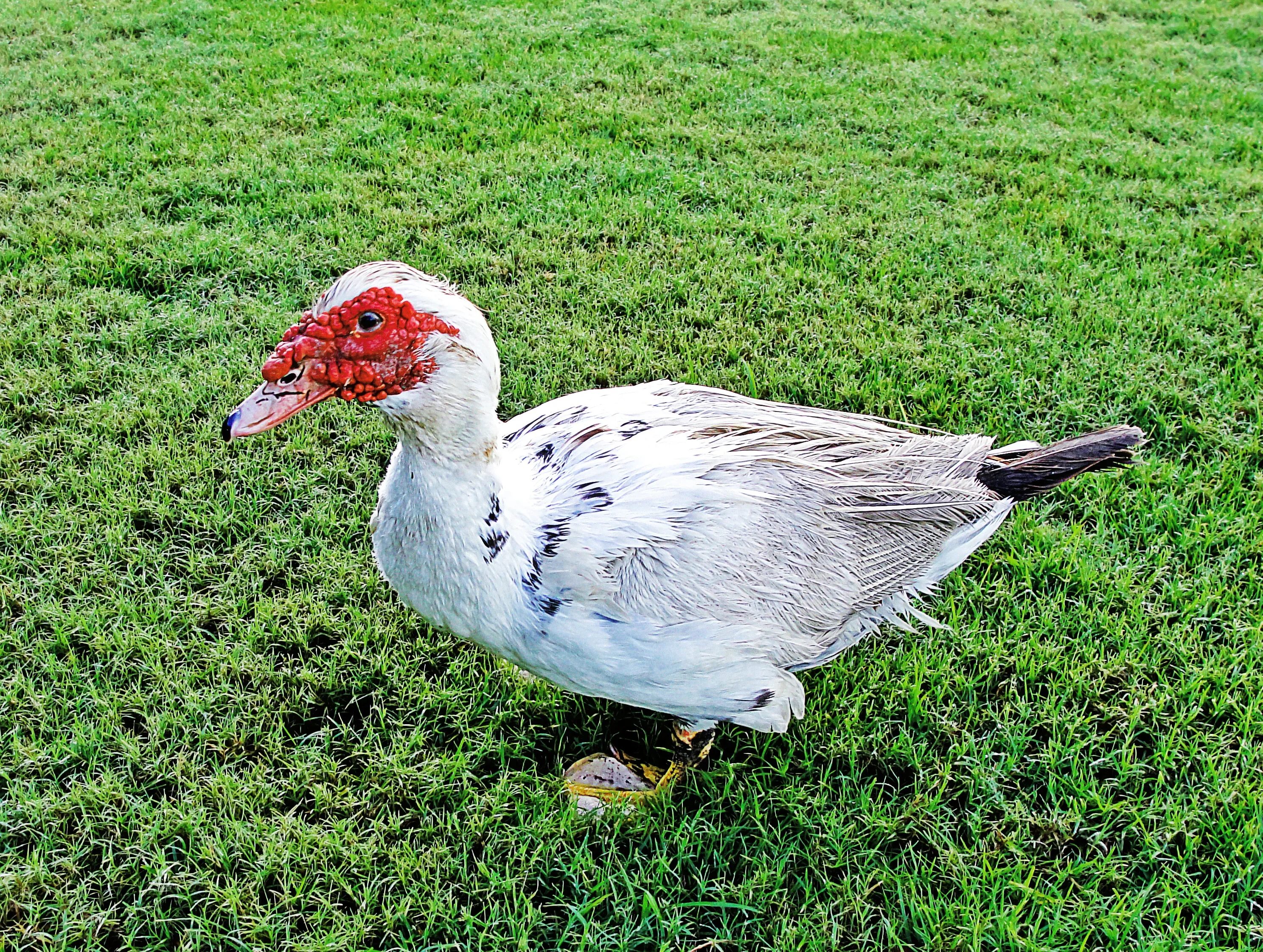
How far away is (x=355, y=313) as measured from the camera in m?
1.65

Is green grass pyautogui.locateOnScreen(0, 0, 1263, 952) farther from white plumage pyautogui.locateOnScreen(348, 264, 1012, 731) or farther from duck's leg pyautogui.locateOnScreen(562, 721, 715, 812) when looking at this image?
white plumage pyautogui.locateOnScreen(348, 264, 1012, 731)

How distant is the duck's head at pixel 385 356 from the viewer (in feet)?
5.43

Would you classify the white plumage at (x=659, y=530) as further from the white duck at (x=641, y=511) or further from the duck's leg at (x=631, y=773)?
the duck's leg at (x=631, y=773)

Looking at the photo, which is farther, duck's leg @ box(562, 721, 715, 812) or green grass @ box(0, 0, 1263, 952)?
duck's leg @ box(562, 721, 715, 812)

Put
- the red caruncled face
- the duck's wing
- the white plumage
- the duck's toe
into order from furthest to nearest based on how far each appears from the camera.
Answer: the duck's toe, the duck's wing, the white plumage, the red caruncled face

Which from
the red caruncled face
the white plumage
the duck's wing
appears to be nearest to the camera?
the red caruncled face

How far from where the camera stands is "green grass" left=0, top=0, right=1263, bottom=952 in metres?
2.18

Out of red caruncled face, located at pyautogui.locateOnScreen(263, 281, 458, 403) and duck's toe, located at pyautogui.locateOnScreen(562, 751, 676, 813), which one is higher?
red caruncled face, located at pyautogui.locateOnScreen(263, 281, 458, 403)

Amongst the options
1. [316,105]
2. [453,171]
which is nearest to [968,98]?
[453,171]

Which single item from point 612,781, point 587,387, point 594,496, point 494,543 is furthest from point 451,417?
point 587,387

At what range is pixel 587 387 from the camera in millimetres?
3629

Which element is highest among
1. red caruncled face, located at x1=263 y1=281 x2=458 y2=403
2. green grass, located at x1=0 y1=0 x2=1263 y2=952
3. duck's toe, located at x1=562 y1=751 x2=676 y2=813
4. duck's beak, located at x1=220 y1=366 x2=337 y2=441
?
red caruncled face, located at x1=263 y1=281 x2=458 y2=403

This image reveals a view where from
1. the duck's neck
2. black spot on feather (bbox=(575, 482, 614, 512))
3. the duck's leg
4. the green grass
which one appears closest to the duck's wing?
black spot on feather (bbox=(575, 482, 614, 512))

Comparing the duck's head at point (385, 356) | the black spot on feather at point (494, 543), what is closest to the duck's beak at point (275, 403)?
the duck's head at point (385, 356)
